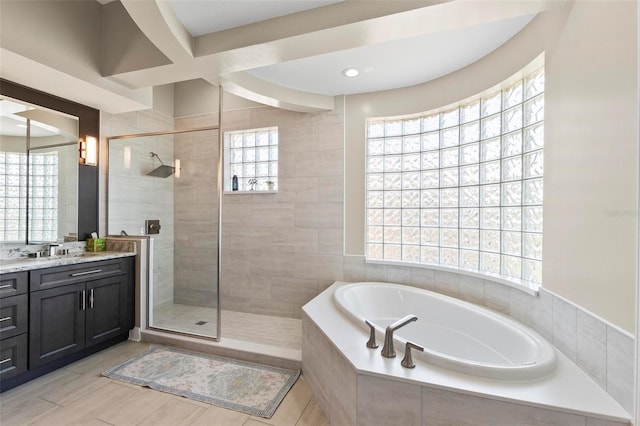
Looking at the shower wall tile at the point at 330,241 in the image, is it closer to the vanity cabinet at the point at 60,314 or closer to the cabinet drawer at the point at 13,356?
the vanity cabinet at the point at 60,314

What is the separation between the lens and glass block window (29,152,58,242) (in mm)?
2500

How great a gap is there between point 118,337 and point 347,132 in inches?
123

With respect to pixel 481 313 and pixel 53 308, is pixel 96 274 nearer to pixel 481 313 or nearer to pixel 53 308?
pixel 53 308

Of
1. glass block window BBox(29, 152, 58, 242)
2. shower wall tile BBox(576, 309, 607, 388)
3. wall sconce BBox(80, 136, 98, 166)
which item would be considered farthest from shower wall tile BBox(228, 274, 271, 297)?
shower wall tile BBox(576, 309, 607, 388)

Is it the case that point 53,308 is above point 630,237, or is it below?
below

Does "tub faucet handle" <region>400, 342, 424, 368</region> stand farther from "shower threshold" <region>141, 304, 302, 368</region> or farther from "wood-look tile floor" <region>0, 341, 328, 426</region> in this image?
"shower threshold" <region>141, 304, 302, 368</region>

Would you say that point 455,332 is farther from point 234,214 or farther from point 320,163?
point 234,214

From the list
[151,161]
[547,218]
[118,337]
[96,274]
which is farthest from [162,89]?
[547,218]

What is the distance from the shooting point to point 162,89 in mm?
3490

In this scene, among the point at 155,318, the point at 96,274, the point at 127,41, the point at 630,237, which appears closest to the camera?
the point at 630,237

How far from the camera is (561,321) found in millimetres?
1621

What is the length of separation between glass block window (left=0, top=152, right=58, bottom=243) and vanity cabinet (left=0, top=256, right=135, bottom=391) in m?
0.56

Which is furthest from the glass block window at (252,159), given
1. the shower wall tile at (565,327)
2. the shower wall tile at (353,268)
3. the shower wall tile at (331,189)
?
the shower wall tile at (565,327)

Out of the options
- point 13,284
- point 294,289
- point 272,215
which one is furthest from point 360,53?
point 13,284
